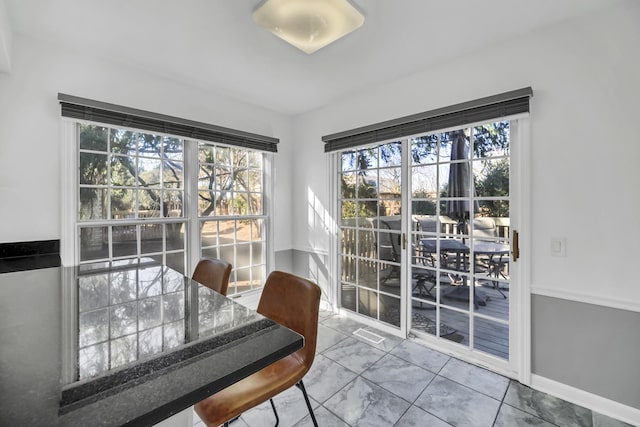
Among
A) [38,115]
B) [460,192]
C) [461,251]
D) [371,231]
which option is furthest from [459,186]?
[38,115]

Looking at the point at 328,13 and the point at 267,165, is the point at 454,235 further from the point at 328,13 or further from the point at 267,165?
the point at 267,165

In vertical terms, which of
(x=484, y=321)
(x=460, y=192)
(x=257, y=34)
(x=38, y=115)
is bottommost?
(x=484, y=321)

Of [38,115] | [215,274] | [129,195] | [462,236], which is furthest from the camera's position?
[129,195]

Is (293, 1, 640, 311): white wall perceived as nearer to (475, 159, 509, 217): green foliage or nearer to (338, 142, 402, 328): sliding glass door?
(475, 159, 509, 217): green foliage

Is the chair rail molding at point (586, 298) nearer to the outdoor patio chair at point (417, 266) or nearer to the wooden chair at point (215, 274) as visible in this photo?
the outdoor patio chair at point (417, 266)

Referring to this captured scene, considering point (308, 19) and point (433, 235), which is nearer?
point (308, 19)

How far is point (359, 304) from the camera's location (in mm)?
3248

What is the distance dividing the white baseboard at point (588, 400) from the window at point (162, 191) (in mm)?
2810

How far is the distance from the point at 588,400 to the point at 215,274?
2515 mm

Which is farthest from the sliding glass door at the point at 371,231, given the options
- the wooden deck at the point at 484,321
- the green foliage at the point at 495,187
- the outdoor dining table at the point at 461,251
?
the green foliage at the point at 495,187

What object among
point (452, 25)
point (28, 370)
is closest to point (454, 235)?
point (452, 25)

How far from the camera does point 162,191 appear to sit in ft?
9.18

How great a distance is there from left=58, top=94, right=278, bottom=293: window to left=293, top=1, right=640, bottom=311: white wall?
2285mm

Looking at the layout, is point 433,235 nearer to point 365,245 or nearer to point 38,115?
point 365,245
